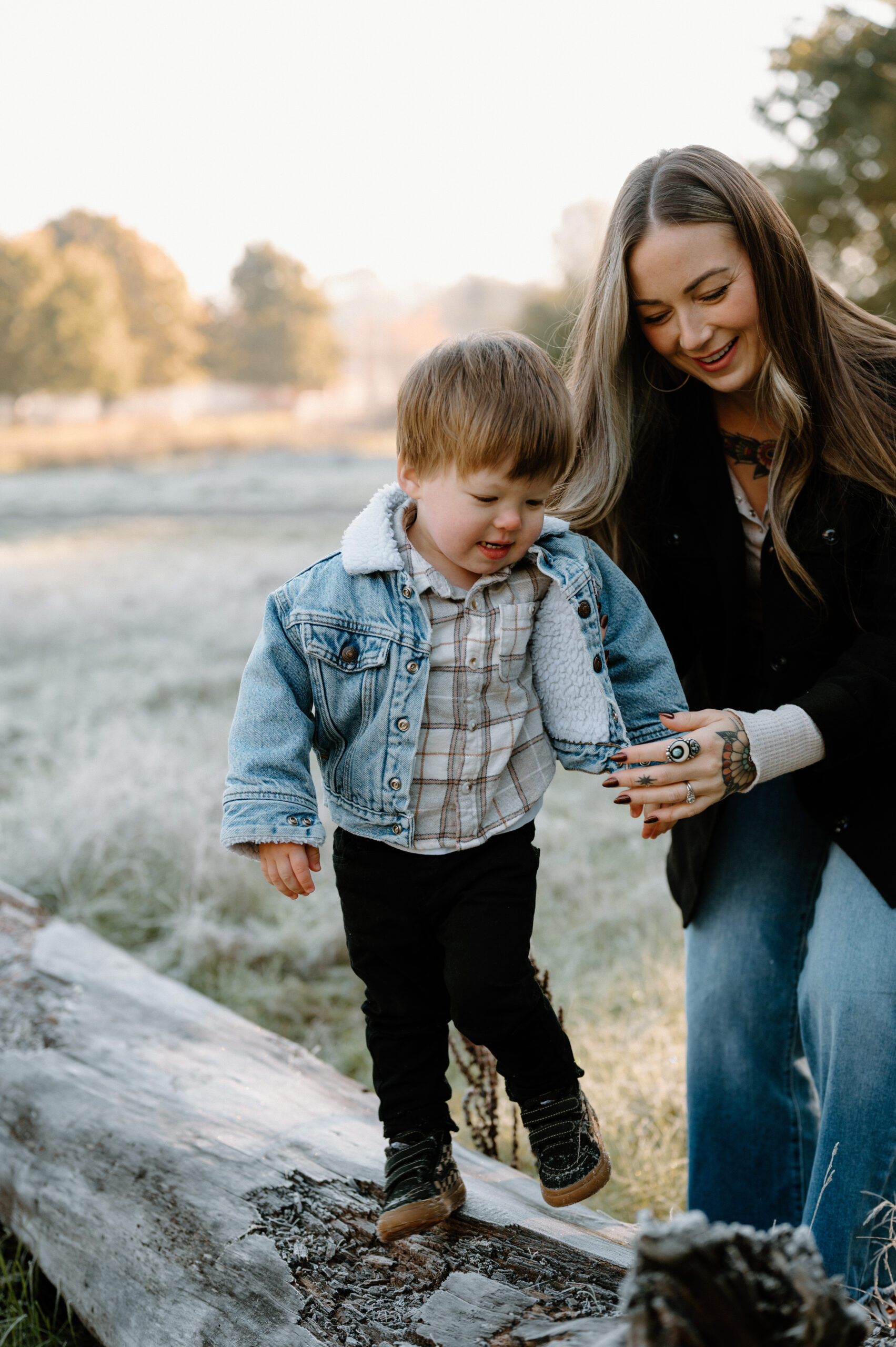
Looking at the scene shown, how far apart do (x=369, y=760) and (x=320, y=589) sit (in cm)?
32

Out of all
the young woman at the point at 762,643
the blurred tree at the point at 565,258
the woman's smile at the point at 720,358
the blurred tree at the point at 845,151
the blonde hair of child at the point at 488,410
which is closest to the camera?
the blonde hair of child at the point at 488,410

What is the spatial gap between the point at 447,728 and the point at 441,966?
473mm

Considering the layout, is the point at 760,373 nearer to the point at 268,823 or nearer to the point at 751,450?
the point at 751,450

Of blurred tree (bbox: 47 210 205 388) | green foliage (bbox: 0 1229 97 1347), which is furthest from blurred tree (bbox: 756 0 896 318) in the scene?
green foliage (bbox: 0 1229 97 1347)

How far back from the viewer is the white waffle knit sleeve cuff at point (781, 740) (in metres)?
1.97

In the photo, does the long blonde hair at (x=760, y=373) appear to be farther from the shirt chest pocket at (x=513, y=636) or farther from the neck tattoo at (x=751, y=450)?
the shirt chest pocket at (x=513, y=636)

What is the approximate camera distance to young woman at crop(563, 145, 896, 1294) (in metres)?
2.06

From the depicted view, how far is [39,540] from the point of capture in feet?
43.0

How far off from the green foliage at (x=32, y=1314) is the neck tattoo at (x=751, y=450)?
2420 mm

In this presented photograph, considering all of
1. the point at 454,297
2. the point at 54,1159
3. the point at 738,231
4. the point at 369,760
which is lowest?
the point at 54,1159

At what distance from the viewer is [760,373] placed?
2225 mm

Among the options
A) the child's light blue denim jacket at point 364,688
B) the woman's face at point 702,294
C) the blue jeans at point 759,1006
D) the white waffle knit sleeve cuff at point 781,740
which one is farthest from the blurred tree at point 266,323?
the white waffle knit sleeve cuff at point 781,740

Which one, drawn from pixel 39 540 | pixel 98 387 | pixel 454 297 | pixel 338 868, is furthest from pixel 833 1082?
pixel 454 297

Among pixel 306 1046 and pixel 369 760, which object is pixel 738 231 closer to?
pixel 369 760
